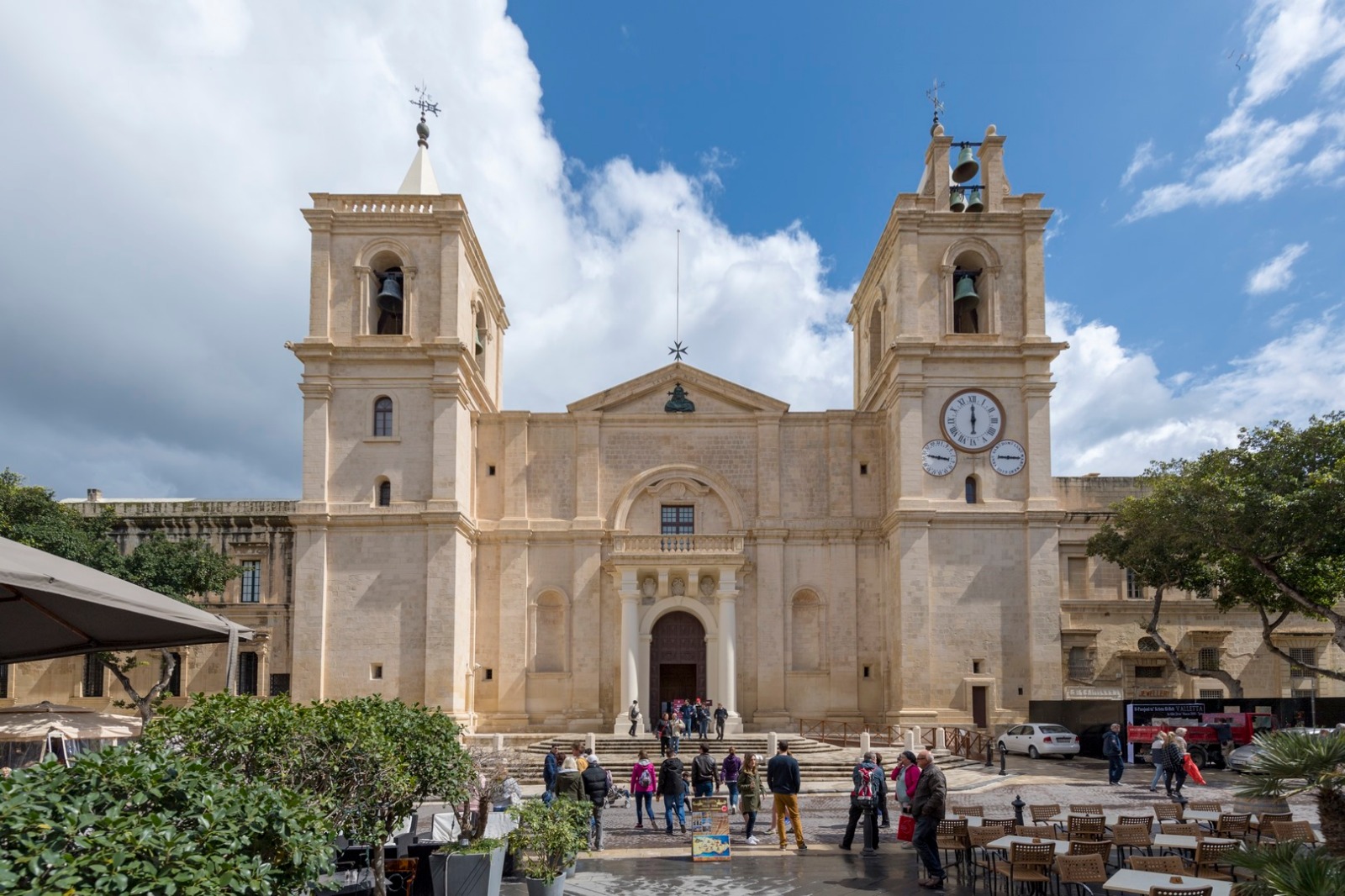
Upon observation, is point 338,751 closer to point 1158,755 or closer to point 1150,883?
point 1150,883

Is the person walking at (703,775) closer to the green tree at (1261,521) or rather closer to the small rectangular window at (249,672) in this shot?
the green tree at (1261,521)

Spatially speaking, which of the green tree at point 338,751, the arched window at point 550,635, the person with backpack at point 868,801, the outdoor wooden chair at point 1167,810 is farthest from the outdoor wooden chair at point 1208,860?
the arched window at point 550,635

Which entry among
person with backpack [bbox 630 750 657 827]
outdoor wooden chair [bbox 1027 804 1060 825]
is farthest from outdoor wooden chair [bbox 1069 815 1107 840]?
person with backpack [bbox 630 750 657 827]

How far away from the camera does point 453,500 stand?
3359 cm

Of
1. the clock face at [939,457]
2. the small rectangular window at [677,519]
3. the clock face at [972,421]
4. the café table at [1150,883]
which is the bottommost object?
the café table at [1150,883]

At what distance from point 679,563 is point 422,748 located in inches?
964

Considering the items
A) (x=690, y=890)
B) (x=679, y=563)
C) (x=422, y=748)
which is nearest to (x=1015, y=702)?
(x=679, y=563)

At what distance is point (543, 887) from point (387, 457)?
24106 millimetres

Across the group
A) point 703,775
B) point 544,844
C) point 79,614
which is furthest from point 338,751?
point 703,775

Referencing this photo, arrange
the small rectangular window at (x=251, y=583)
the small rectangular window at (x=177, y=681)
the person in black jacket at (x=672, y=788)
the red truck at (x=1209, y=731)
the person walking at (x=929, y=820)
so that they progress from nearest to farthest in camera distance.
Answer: the person walking at (x=929, y=820)
the person in black jacket at (x=672, y=788)
the red truck at (x=1209, y=731)
the small rectangular window at (x=177, y=681)
the small rectangular window at (x=251, y=583)

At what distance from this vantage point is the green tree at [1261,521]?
26891 millimetres

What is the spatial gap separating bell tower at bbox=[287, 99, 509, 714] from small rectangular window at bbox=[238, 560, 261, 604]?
14.7ft

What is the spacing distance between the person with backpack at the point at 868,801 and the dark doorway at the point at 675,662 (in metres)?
18.8

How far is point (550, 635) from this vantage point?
120 feet
